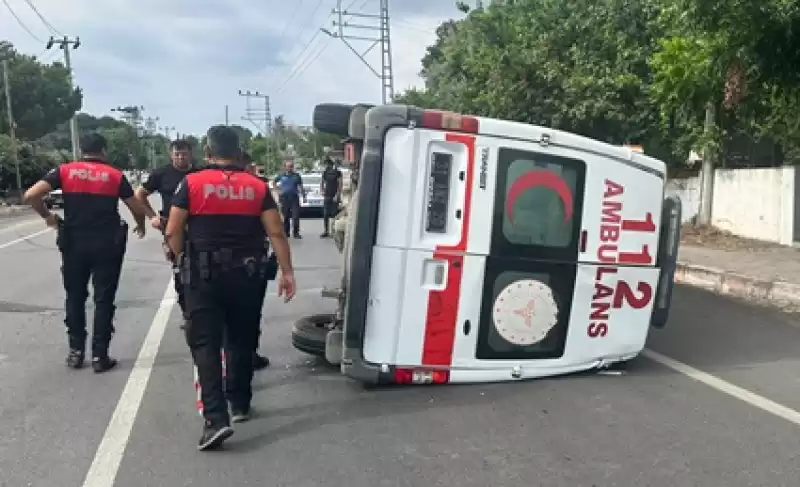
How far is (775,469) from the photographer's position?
4074 mm

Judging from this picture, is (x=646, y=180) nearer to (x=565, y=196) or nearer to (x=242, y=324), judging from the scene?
(x=565, y=196)

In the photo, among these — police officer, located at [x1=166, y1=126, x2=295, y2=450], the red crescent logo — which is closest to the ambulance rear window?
the red crescent logo

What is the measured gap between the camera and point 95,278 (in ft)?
19.5

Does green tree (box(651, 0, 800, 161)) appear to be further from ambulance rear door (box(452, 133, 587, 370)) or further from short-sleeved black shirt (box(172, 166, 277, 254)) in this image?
short-sleeved black shirt (box(172, 166, 277, 254))

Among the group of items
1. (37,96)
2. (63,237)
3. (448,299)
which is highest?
(37,96)

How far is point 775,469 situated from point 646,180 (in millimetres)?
2080

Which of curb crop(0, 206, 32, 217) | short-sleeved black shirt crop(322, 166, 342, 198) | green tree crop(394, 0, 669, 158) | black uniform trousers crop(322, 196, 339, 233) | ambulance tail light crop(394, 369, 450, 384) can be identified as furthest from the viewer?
curb crop(0, 206, 32, 217)

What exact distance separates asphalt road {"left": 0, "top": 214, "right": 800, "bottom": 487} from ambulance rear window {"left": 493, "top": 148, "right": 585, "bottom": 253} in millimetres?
1005

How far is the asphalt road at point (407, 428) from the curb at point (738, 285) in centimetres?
263

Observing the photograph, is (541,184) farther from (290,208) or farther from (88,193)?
(290,208)

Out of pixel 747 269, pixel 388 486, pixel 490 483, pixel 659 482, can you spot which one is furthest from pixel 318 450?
pixel 747 269

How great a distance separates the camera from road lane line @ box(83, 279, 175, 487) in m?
4.02

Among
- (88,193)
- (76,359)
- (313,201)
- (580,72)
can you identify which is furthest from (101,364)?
(313,201)

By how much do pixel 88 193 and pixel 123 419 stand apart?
1.80 meters
